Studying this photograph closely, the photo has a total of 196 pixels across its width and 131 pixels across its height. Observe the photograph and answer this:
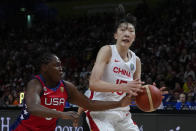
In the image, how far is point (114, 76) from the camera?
3.89 meters

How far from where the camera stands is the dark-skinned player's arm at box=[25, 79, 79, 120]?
3.03 meters

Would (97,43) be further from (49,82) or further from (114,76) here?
(49,82)

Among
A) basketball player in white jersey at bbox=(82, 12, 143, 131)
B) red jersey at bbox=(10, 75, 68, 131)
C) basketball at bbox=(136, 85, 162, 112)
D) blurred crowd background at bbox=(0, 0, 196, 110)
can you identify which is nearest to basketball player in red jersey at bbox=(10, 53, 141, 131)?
red jersey at bbox=(10, 75, 68, 131)

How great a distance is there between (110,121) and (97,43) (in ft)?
14.3

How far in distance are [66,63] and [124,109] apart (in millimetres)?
9878

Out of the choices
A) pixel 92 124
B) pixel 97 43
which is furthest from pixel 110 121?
pixel 97 43

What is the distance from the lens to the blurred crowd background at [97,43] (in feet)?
31.8

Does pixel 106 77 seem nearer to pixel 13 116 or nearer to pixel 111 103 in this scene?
pixel 111 103

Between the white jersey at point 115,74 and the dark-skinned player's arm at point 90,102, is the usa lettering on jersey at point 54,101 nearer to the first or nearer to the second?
the dark-skinned player's arm at point 90,102

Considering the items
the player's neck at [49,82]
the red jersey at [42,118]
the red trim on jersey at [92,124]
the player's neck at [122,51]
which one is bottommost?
the red trim on jersey at [92,124]

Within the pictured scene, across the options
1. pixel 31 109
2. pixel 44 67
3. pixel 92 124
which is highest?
pixel 44 67

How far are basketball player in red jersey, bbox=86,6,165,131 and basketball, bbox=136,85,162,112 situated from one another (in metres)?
0.30

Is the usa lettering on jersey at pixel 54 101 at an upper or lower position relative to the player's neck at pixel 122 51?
lower

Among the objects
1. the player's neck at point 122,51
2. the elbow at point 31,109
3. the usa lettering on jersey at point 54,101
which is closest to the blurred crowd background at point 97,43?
the player's neck at point 122,51
